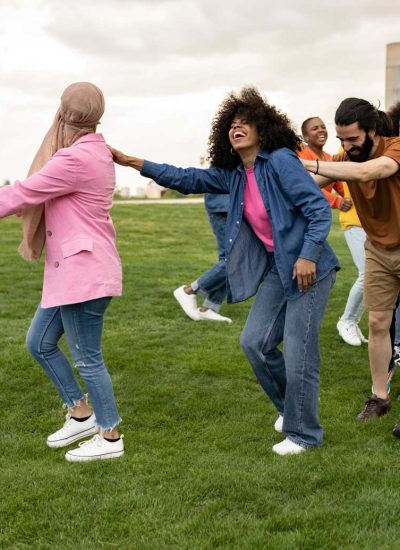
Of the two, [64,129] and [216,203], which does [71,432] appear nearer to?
[64,129]

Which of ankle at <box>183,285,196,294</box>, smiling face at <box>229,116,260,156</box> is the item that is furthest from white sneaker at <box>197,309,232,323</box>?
smiling face at <box>229,116,260,156</box>

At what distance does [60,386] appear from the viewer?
545 cm

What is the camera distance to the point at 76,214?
479 centimetres

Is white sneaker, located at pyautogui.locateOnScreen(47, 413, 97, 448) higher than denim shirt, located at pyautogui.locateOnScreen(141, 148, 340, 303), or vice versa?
denim shirt, located at pyautogui.locateOnScreen(141, 148, 340, 303)

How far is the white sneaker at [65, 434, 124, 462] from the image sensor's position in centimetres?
503

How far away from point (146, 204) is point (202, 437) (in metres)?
20.7

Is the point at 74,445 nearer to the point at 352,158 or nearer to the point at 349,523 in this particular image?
the point at 349,523

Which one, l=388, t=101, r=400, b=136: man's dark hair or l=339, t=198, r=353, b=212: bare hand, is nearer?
l=388, t=101, r=400, b=136: man's dark hair

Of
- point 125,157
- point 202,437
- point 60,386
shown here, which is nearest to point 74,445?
point 60,386

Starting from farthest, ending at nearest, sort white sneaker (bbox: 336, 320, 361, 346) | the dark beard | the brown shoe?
white sneaker (bbox: 336, 320, 361, 346), the brown shoe, the dark beard

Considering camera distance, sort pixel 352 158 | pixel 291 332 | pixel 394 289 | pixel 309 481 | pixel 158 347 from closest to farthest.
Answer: pixel 309 481 → pixel 291 332 → pixel 352 158 → pixel 394 289 → pixel 158 347

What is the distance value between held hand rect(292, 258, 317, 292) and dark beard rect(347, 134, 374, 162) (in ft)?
2.89

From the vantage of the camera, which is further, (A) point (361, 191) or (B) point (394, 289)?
(B) point (394, 289)

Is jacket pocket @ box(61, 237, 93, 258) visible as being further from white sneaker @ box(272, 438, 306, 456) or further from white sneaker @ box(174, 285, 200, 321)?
white sneaker @ box(174, 285, 200, 321)
